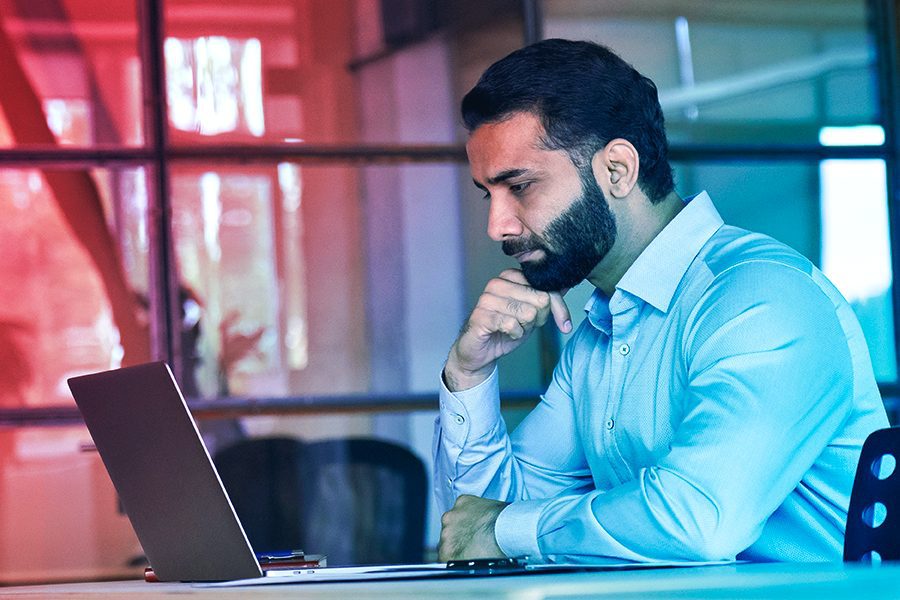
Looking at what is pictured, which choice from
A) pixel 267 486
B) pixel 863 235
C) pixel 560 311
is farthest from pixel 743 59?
pixel 560 311

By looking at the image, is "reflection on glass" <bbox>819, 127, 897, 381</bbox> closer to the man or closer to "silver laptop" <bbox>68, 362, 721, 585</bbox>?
the man

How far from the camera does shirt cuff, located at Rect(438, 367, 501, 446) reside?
229 cm

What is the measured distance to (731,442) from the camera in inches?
63.7

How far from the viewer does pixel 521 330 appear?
7.41 feet

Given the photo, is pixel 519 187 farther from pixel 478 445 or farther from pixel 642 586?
pixel 642 586

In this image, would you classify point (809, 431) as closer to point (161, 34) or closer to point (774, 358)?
point (774, 358)

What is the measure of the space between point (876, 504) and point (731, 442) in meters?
0.21

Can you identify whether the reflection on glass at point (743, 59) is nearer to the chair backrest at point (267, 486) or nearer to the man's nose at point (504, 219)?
the chair backrest at point (267, 486)

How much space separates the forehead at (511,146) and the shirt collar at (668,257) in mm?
240

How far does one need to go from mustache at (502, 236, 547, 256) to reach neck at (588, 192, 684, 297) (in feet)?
0.43

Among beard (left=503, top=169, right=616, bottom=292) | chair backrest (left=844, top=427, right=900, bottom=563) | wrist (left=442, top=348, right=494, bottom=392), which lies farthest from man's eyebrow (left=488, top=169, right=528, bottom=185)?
chair backrest (left=844, top=427, right=900, bottom=563)

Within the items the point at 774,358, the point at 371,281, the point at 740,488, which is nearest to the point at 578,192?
the point at 774,358

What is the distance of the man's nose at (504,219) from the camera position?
7.14 ft

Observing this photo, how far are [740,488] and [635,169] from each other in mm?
774
